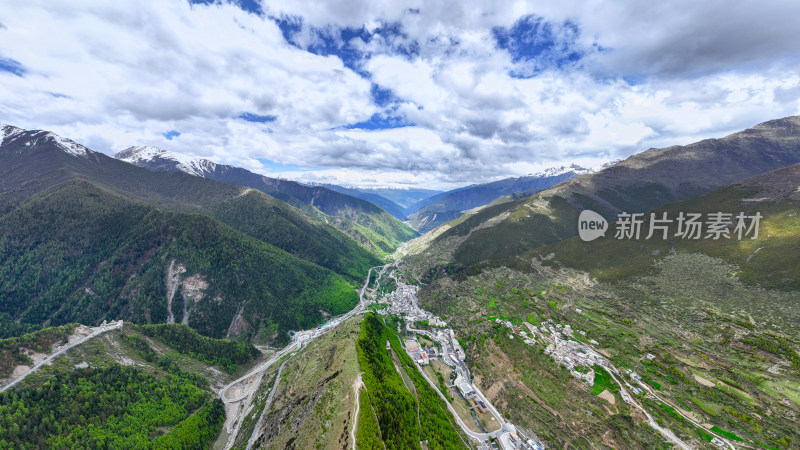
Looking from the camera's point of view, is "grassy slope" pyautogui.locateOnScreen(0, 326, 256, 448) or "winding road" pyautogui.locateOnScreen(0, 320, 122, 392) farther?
"winding road" pyautogui.locateOnScreen(0, 320, 122, 392)

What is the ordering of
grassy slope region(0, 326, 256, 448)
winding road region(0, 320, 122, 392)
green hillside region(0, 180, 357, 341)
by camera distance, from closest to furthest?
grassy slope region(0, 326, 256, 448) < winding road region(0, 320, 122, 392) < green hillside region(0, 180, 357, 341)

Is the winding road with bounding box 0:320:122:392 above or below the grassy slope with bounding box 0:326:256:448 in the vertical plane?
above

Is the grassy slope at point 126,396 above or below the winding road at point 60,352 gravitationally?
below

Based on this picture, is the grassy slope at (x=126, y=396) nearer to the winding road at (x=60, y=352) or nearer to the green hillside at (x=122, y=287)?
the winding road at (x=60, y=352)

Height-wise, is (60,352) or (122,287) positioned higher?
(122,287)

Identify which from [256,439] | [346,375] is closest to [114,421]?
[256,439]

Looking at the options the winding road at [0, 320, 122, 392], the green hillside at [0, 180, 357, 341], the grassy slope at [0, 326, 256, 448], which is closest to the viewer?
the grassy slope at [0, 326, 256, 448]

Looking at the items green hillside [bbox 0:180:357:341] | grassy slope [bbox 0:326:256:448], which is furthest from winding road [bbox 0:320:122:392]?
green hillside [bbox 0:180:357:341]

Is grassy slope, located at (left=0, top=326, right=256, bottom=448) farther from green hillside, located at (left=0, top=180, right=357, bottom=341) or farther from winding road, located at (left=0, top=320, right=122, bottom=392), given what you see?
green hillside, located at (left=0, top=180, right=357, bottom=341)

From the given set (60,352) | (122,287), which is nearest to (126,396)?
(60,352)

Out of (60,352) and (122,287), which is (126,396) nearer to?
(60,352)

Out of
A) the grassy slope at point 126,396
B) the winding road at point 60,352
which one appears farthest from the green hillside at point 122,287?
the winding road at point 60,352

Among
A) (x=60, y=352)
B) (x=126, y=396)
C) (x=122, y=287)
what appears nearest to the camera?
(x=126, y=396)
